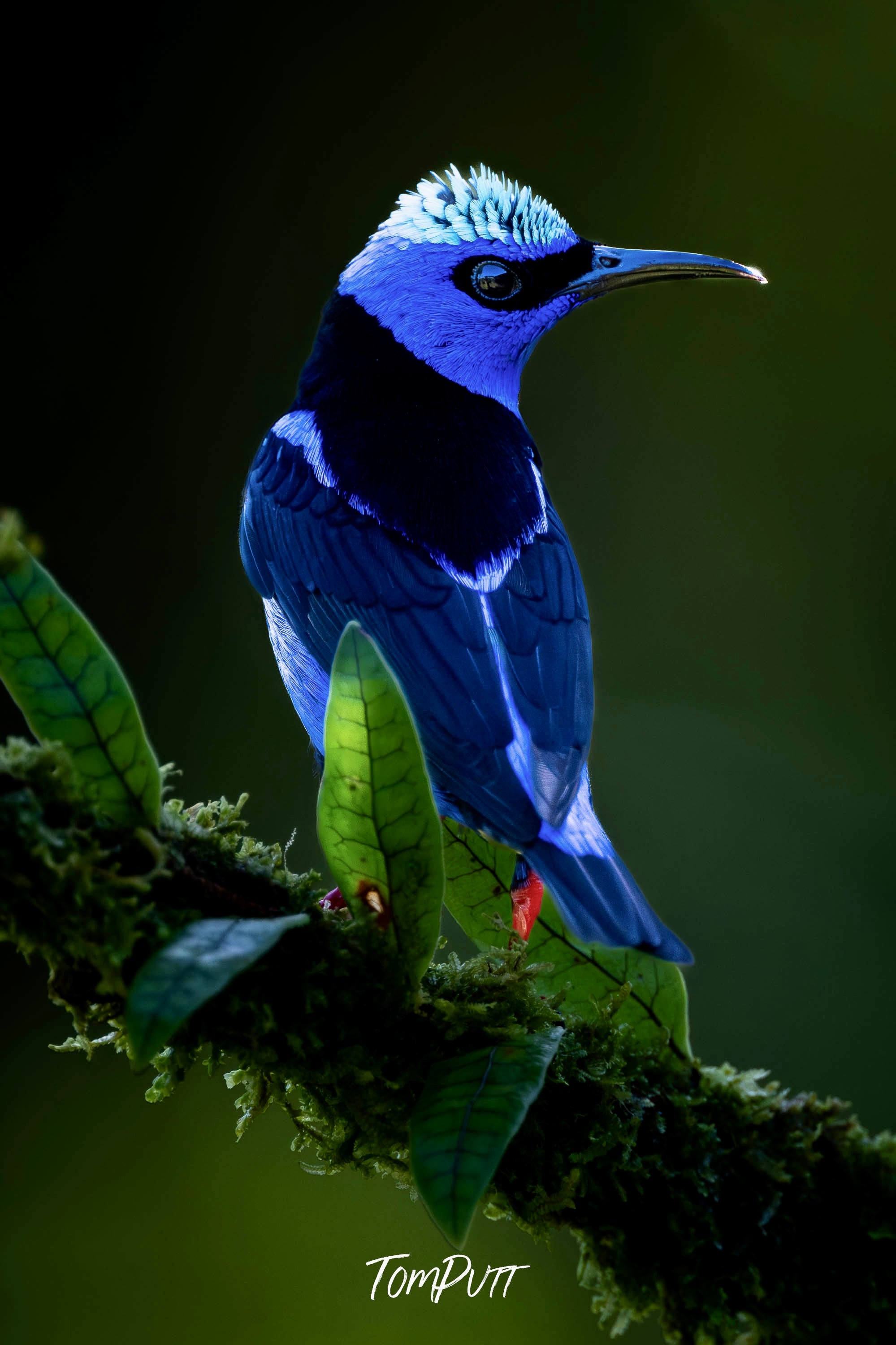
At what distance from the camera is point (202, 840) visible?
126cm

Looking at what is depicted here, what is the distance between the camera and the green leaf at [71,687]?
112 cm

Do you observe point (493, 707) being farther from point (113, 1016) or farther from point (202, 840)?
point (113, 1016)

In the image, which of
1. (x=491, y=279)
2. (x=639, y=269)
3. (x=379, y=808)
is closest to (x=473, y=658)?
(x=379, y=808)

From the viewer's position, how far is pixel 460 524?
206 centimetres

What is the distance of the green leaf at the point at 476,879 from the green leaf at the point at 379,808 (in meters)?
0.49

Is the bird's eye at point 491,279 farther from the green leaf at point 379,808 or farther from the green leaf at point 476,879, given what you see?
the green leaf at point 379,808

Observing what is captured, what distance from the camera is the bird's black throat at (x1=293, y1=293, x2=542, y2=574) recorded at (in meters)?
2.07

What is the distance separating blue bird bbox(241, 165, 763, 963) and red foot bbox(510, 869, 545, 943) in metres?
0.11

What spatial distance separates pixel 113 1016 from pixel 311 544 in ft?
3.54

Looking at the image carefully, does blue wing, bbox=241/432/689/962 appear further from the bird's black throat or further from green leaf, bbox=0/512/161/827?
green leaf, bbox=0/512/161/827

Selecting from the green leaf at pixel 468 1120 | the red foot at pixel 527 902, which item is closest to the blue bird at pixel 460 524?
the red foot at pixel 527 902

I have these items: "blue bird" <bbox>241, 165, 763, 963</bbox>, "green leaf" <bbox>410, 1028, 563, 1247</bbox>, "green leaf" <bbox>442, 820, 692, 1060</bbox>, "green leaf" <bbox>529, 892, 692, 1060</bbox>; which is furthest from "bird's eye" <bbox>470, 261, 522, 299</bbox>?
"green leaf" <bbox>410, 1028, 563, 1247</bbox>

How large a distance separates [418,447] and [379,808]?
114 centimetres

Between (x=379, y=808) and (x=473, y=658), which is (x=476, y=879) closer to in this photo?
(x=473, y=658)
